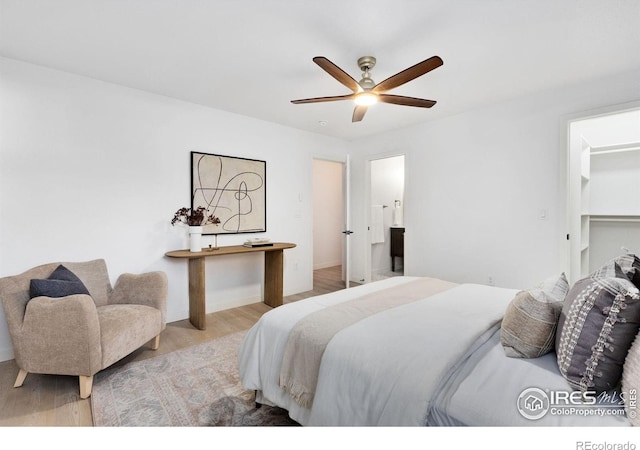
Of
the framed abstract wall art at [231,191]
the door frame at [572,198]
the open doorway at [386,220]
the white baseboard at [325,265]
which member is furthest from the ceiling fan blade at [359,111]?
the white baseboard at [325,265]

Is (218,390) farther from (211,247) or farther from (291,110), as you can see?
(291,110)

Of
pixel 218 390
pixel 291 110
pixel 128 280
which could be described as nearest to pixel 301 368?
pixel 218 390

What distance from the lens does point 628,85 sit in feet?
8.63

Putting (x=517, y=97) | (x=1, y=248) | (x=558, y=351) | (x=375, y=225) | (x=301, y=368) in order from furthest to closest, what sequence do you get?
(x=375, y=225)
(x=517, y=97)
(x=1, y=248)
(x=301, y=368)
(x=558, y=351)

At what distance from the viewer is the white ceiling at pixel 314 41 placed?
5.99 ft

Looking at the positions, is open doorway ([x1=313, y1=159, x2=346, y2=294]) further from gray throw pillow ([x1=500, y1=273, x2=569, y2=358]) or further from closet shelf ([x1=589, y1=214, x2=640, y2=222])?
gray throw pillow ([x1=500, y1=273, x2=569, y2=358])

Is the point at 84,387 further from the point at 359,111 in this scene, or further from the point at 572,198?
the point at 572,198

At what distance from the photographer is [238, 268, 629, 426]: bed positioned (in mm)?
1011

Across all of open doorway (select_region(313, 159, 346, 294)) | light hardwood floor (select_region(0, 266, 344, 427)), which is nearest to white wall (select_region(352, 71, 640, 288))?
open doorway (select_region(313, 159, 346, 294))

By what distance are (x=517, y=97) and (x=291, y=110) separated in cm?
246

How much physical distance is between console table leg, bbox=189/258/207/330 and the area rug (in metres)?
0.56

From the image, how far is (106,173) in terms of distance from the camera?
284cm

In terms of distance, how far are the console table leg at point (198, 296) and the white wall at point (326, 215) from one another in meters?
3.45

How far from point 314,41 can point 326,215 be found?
4.68 meters
